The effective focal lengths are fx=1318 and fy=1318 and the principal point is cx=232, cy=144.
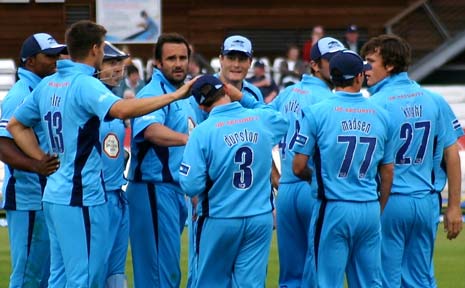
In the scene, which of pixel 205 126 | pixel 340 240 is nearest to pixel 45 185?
pixel 205 126

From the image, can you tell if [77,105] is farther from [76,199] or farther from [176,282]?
[176,282]

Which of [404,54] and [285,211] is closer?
[404,54]

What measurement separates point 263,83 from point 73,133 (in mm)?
13555

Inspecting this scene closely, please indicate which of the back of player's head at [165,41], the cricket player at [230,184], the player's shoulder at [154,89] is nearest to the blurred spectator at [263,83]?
the back of player's head at [165,41]

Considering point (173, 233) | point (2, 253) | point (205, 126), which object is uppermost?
point (205, 126)

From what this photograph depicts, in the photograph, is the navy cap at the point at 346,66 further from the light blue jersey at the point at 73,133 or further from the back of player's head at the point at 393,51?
the light blue jersey at the point at 73,133

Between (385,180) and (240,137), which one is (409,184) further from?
(240,137)

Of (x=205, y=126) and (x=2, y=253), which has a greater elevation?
(x=205, y=126)

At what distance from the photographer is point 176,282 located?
11.6 meters

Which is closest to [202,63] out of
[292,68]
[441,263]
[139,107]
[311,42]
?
[311,42]

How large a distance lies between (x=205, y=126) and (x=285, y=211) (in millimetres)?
2127

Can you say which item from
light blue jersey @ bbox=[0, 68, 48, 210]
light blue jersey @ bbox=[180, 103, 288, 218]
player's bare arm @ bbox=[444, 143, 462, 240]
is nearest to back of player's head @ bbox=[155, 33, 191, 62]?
light blue jersey @ bbox=[0, 68, 48, 210]

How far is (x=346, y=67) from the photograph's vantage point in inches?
416

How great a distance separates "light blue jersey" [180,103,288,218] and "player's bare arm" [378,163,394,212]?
1.00 metres
